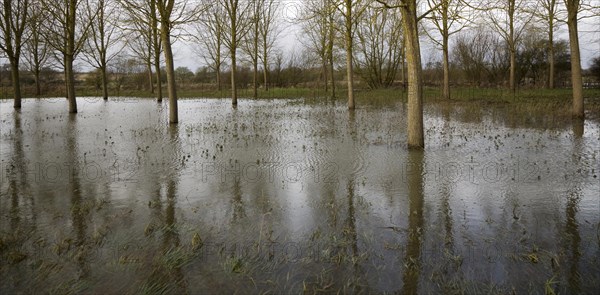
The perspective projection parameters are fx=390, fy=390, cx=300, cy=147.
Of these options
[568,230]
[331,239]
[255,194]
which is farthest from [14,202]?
[568,230]

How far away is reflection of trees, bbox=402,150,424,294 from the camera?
344 centimetres

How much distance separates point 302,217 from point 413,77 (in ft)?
18.4

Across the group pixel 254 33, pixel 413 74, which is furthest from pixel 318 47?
pixel 413 74

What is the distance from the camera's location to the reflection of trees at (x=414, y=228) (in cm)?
344

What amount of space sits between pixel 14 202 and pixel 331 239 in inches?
182

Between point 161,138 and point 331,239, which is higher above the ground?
point 161,138

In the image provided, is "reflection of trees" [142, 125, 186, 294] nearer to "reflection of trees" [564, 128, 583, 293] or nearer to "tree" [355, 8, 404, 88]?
"reflection of trees" [564, 128, 583, 293]

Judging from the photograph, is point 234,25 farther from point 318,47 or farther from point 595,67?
point 595,67

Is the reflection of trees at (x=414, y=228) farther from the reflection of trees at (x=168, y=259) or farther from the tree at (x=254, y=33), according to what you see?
the tree at (x=254, y=33)

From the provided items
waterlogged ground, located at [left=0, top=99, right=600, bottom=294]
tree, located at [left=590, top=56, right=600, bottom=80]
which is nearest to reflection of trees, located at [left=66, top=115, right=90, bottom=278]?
waterlogged ground, located at [left=0, top=99, right=600, bottom=294]

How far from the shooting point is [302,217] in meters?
5.02

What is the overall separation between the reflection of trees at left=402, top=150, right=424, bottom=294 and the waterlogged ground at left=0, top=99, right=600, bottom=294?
22 mm

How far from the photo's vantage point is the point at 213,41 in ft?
98.0

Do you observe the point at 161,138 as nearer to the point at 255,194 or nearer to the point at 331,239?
the point at 255,194
